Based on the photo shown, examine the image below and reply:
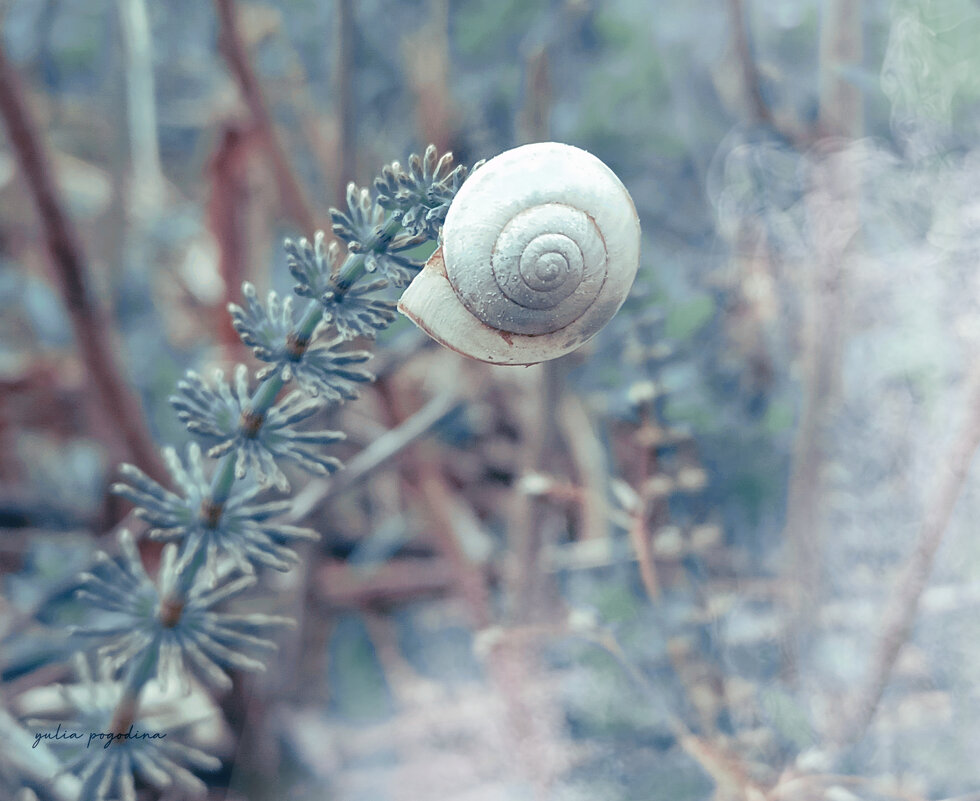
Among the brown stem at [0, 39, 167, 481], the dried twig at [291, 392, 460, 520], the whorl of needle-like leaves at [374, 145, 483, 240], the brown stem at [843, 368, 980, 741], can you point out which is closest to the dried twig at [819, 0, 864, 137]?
the brown stem at [843, 368, 980, 741]

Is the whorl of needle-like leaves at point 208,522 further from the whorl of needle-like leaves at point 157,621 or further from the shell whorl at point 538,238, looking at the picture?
the shell whorl at point 538,238

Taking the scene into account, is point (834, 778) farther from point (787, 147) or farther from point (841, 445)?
point (787, 147)

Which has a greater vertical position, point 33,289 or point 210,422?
point 33,289

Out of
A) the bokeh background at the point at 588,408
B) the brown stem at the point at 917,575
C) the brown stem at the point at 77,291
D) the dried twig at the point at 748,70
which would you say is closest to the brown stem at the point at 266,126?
the bokeh background at the point at 588,408

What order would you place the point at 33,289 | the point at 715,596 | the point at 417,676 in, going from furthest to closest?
1. the point at 33,289
2. the point at 417,676
3. the point at 715,596

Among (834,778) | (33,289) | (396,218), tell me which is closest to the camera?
(396,218)

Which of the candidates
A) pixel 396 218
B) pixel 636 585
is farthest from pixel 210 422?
pixel 636 585

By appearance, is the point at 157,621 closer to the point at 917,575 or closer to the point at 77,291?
the point at 77,291
